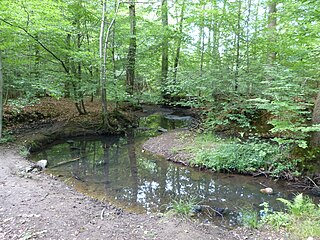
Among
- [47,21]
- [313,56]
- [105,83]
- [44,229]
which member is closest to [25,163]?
[44,229]

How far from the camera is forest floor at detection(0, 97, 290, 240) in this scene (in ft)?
11.2

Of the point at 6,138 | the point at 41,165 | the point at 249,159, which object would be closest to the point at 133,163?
the point at 41,165

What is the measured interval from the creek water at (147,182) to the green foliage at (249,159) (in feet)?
0.81

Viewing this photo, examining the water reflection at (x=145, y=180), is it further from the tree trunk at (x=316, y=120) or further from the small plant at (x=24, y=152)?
the tree trunk at (x=316, y=120)

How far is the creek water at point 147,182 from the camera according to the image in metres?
5.21

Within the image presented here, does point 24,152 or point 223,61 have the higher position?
point 223,61

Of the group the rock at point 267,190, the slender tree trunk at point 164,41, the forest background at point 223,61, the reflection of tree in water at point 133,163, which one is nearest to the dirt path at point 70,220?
the reflection of tree in water at point 133,163

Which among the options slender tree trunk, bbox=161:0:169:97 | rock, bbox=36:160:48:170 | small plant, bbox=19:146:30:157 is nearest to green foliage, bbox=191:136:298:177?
rock, bbox=36:160:48:170

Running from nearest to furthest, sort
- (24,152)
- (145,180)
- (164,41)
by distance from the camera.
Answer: (145,180) < (24,152) < (164,41)

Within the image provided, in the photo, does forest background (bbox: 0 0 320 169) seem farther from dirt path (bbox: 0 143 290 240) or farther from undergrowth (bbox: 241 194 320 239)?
dirt path (bbox: 0 143 290 240)

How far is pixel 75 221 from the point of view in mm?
3729

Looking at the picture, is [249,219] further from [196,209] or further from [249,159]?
[249,159]

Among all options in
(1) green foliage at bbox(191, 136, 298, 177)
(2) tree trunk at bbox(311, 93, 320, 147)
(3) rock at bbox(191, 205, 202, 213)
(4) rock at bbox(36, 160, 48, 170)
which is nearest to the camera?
(3) rock at bbox(191, 205, 202, 213)

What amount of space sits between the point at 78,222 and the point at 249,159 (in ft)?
15.6
